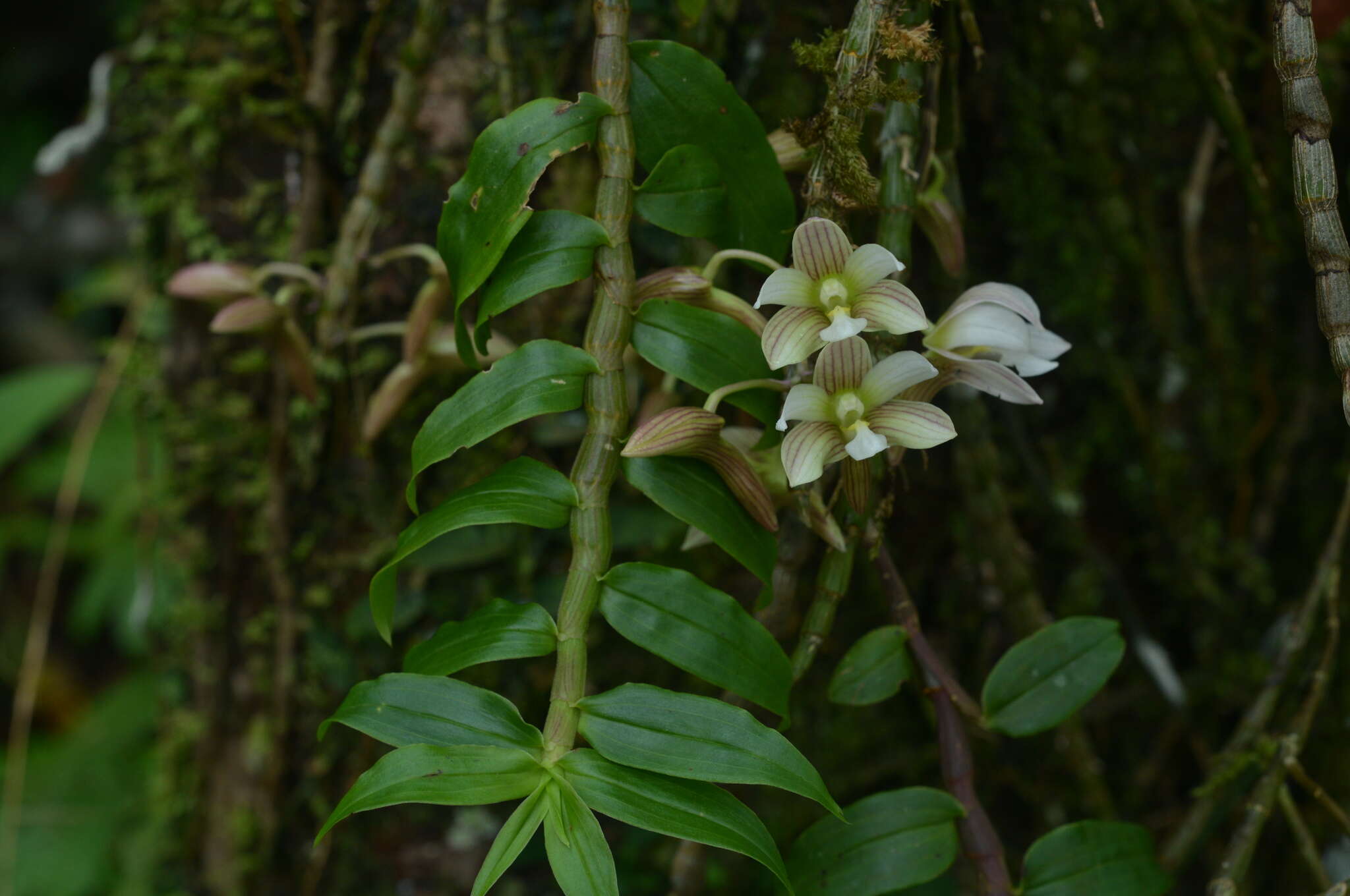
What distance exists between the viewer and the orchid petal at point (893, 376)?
0.60 meters

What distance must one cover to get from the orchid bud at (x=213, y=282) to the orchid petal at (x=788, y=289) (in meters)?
0.59

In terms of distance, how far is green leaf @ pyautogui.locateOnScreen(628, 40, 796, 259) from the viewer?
69 centimetres

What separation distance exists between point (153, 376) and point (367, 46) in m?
0.56

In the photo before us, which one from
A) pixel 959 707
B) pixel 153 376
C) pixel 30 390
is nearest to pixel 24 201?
pixel 30 390

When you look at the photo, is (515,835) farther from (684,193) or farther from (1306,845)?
(1306,845)

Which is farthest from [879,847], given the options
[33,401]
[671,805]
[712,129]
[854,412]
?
[33,401]

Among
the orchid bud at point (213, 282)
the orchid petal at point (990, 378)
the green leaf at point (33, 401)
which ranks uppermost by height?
the orchid petal at point (990, 378)

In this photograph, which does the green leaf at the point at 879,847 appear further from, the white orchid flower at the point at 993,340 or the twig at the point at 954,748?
the white orchid flower at the point at 993,340

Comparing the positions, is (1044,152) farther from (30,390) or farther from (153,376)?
(30,390)

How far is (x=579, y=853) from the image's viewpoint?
531 millimetres

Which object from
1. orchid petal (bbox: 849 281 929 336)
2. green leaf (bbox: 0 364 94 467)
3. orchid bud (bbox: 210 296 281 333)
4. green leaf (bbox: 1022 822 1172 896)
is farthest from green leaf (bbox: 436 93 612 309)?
green leaf (bbox: 0 364 94 467)

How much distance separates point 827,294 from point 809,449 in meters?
0.10

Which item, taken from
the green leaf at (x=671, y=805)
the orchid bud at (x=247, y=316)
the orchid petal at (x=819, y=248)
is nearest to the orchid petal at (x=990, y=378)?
the orchid petal at (x=819, y=248)

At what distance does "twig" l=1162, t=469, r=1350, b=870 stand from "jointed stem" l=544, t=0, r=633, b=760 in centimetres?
62
